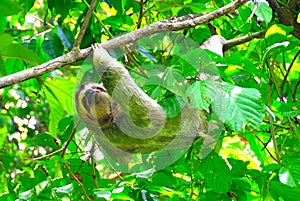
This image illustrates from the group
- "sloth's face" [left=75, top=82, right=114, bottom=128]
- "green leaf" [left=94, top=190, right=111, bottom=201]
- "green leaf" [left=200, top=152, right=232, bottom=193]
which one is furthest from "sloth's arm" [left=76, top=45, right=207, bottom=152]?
"green leaf" [left=94, top=190, right=111, bottom=201]

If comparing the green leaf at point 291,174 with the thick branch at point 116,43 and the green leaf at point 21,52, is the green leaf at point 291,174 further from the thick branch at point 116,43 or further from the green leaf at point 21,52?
the green leaf at point 21,52

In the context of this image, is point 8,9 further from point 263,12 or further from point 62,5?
point 263,12

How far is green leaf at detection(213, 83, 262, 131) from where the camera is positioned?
1.15m

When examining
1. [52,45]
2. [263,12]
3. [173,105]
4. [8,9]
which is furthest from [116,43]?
[52,45]

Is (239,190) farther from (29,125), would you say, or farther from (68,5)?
(29,125)

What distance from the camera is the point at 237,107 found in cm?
117

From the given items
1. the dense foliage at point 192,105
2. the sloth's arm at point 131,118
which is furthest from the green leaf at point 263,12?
the sloth's arm at point 131,118

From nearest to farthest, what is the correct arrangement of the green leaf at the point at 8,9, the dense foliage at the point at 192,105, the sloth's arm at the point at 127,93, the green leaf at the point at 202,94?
the green leaf at the point at 202,94
the dense foliage at the point at 192,105
the green leaf at the point at 8,9
the sloth's arm at the point at 127,93

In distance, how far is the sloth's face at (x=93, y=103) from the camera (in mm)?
1634

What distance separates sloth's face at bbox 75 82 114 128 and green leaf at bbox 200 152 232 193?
14.9 inches

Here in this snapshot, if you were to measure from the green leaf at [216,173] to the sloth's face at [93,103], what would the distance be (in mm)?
379

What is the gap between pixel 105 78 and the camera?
1.68m

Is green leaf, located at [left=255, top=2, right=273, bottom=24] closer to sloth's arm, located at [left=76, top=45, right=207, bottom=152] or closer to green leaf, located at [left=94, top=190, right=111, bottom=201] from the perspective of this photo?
sloth's arm, located at [left=76, top=45, right=207, bottom=152]

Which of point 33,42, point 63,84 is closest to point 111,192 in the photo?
point 63,84
